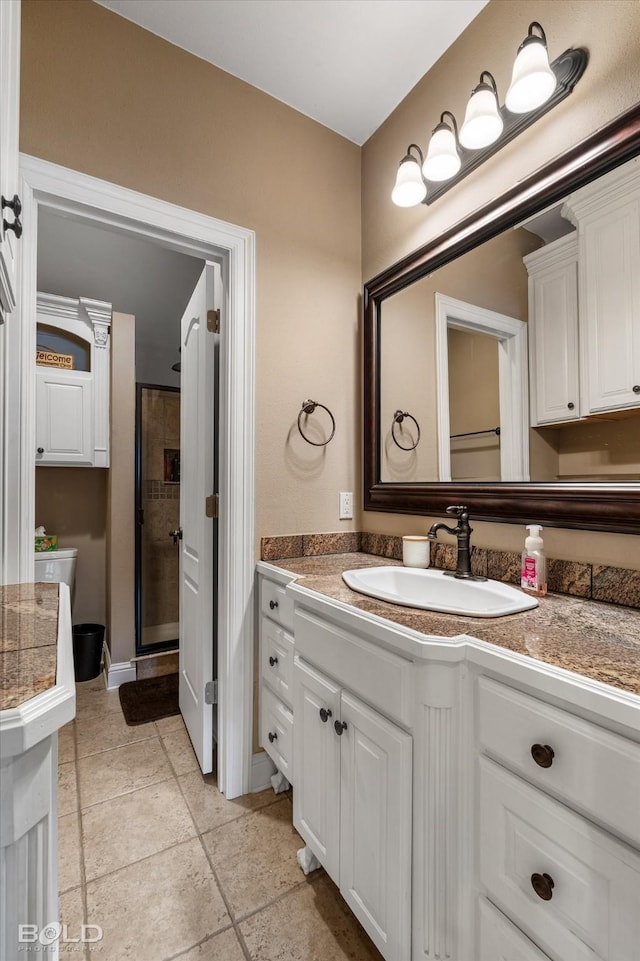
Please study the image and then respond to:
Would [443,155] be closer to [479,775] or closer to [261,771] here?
[479,775]

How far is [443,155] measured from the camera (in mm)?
1423

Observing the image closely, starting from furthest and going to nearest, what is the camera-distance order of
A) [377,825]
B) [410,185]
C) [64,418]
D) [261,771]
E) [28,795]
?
[64,418], [261,771], [410,185], [377,825], [28,795]

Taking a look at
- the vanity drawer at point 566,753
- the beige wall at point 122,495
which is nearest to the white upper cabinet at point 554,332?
the vanity drawer at point 566,753

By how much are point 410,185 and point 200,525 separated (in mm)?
1509

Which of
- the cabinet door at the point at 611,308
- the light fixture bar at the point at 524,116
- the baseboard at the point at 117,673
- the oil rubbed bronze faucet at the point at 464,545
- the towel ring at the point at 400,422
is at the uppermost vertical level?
the light fixture bar at the point at 524,116

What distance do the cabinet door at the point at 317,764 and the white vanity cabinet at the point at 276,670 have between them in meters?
0.12

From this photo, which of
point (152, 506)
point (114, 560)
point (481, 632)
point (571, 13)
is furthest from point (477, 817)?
point (152, 506)

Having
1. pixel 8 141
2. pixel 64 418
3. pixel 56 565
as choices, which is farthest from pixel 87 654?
pixel 8 141

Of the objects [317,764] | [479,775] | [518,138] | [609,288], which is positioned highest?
[518,138]

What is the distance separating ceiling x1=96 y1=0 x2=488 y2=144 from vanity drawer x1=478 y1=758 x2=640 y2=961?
7.12 ft

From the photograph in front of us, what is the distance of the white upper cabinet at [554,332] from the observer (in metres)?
1.14

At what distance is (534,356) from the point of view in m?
1.24

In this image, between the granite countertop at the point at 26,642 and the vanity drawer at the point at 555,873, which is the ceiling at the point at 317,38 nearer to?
the granite countertop at the point at 26,642

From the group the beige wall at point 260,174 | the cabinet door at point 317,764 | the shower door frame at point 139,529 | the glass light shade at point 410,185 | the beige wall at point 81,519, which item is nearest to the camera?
the cabinet door at point 317,764
